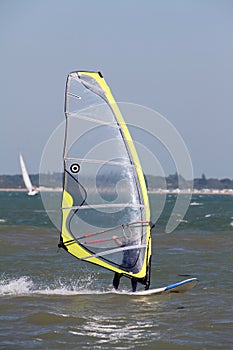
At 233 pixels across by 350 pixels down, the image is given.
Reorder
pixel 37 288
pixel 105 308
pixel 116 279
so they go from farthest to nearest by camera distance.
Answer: pixel 37 288 → pixel 116 279 → pixel 105 308

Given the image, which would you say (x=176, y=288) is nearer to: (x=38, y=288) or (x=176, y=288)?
(x=176, y=288)

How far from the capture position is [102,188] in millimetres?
10422

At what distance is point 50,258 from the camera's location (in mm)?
17062

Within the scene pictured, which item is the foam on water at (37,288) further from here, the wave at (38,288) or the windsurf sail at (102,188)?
the windsurf sail at (102,188)

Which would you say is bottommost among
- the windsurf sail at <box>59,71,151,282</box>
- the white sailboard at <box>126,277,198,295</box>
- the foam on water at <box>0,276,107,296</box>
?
the foam on water at <box>0,276,107,296</box>

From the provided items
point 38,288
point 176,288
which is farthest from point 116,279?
point 38,288

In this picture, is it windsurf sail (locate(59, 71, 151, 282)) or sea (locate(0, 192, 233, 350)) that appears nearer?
sea (locate(0, 192, 233, 350))

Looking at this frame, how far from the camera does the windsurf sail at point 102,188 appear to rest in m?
10.1

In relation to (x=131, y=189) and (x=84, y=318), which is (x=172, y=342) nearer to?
(x=84, y=318)

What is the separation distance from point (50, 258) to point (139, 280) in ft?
22.0

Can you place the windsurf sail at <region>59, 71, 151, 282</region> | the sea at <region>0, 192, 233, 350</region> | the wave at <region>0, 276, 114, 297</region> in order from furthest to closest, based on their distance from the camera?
the wave at <region>0, 276, 114, 297</region> → the windsurf sail at <region>59, 71, 151, 282</region> → the sea at <region>0, 192, 233, 350</region>

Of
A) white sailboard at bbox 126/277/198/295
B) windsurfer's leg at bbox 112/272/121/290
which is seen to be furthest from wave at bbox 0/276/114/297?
white sailboard at bbox 126/277/198/295

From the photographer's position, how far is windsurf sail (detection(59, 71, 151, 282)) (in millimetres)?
10148

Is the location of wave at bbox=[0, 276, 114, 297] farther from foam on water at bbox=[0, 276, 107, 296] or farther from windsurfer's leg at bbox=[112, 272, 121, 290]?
windsurfer's leg at bbox=[112, 272, 121, 290]
